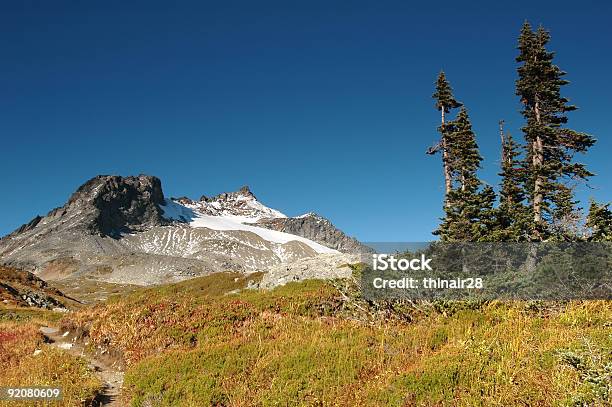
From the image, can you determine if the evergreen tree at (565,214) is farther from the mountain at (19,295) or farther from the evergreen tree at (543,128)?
the mountain at (19,295)

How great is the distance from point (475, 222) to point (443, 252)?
47.8ft

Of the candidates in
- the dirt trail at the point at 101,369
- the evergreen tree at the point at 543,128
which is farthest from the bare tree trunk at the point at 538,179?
the dirt trail at the point at 101,369

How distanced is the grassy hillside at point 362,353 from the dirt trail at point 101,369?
A: 0.56m

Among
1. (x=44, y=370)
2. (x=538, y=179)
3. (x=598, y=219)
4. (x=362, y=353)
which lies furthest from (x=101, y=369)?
(x=538, y=179)

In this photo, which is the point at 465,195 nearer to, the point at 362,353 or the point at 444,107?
the point at 444,107

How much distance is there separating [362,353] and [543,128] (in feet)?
82.6

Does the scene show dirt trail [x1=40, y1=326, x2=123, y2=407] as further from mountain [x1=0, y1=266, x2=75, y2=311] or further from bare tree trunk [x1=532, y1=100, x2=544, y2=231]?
mountain [x1=0, y1=266, x2=75, y2=311]

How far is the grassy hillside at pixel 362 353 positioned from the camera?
9209 millimetres

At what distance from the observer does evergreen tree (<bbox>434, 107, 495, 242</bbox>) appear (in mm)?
30823

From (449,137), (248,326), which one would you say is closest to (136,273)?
(449,137)

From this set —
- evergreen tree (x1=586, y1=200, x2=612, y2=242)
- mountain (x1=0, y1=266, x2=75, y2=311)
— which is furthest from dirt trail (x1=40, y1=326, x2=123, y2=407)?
mountain (x1=0, y1=266, x2=75, y2=311)

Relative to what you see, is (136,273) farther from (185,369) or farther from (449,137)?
(185,369)

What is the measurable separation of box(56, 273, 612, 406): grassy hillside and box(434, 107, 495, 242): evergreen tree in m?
14.9

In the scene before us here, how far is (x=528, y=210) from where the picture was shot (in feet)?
101
